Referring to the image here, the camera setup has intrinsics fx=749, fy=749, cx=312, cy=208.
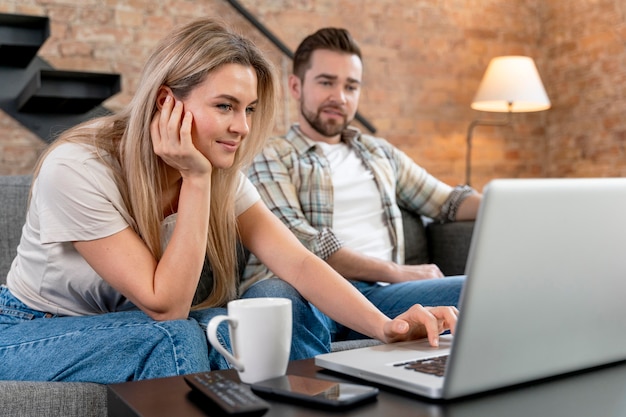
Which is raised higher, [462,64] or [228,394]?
[462,64]

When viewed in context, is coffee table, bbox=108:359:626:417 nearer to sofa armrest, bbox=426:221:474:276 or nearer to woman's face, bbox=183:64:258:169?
woman's face, bbox=183:64:258:169

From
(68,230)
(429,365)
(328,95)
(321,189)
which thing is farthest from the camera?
(328,95)

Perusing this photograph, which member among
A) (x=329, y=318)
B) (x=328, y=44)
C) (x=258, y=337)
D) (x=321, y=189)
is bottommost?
(x=329, y=318)

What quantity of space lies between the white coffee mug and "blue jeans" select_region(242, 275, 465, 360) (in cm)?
79

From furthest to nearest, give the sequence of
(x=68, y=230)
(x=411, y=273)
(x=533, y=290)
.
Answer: (x=411, y=273), (x=68, y=230), (x=533, y=290)

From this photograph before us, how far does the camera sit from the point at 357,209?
2564 mm

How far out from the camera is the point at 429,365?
960 mm

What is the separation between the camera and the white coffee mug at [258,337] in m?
0.93

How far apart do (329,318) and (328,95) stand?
35.5 inches

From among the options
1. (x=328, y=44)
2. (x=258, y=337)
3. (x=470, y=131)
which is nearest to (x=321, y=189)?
(x=328, y=44)

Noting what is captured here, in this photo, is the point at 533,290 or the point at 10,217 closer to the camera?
the point at 533,290

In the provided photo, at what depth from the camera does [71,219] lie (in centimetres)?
142

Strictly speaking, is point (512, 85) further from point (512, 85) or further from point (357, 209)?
point (357, 209)

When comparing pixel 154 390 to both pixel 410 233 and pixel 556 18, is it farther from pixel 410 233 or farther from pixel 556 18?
pixel 556 18
